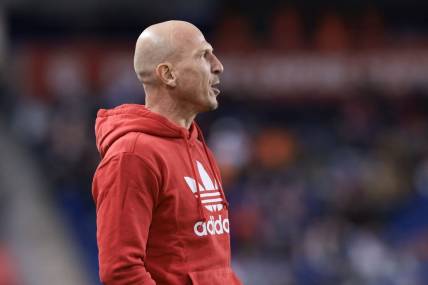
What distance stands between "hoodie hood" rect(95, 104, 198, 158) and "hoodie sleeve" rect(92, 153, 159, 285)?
0.13 metres

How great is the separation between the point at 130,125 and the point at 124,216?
0.97 ft

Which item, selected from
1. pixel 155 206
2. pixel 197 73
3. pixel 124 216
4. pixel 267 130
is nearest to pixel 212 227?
pixel 155 206

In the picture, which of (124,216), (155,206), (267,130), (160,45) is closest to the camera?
(124,216)

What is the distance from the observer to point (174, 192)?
273 centimetres

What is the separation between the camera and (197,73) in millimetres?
2871

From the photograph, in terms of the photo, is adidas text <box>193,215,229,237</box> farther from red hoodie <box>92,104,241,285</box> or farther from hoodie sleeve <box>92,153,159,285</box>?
hoodie sleeve <box>92,153,159,285</box>

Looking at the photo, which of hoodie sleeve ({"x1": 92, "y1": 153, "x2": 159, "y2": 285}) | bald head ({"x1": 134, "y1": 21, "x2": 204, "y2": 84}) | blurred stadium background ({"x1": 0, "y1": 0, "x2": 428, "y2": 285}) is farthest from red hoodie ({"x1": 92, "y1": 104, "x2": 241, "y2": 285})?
blurred stadium background ({"x1": 0, "y1": 0, "x2": 428, "y2": 285})

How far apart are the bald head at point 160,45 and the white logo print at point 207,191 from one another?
296 millimetres

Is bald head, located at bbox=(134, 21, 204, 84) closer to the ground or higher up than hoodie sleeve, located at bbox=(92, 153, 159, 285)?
higher up

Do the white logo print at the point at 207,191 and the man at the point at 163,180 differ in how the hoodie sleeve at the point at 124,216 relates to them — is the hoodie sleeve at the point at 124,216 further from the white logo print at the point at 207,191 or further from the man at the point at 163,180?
the white logo print at the point at 207,191

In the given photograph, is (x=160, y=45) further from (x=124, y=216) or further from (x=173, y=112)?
(x=124, y=216)

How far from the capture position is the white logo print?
2.82m

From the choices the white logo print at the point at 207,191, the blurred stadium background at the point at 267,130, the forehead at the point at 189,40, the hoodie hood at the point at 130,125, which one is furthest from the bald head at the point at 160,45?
the blurred stadium background at the point at 267,130

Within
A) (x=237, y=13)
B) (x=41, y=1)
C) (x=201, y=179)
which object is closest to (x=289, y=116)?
(x=237, y=13)
